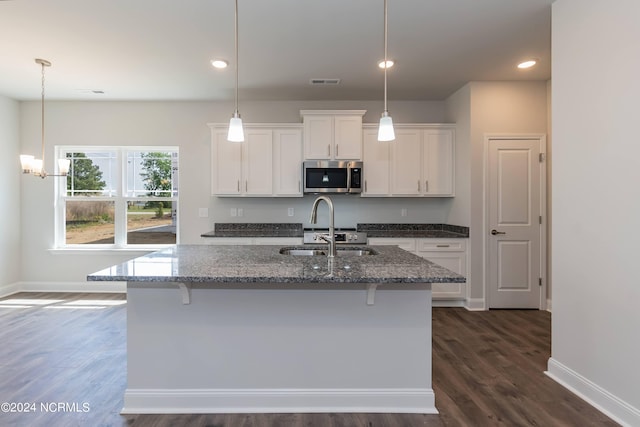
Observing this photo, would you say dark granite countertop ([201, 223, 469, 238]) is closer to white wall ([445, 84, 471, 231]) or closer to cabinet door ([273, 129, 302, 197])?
white wall ([445, 84, 471, 231])

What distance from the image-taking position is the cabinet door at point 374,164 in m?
4.21

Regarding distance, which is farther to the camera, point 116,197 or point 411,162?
point 116,197

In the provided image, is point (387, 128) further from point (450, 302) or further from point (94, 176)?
point (94, 176)

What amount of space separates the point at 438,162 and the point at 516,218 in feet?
3.74

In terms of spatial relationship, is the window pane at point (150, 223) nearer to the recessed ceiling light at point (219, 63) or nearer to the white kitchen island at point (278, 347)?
the recessed ceiling light at point (219, 63)

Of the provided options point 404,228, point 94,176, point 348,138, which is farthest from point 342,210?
point 94,176

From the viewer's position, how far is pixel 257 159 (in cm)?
421

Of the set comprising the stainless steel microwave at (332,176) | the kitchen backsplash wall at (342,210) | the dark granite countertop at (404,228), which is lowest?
the dark granite countertop at (404,228)

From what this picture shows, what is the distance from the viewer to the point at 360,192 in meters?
4.17

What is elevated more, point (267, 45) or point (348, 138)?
point (267, 45)

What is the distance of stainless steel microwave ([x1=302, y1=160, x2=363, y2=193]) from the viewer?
4.07 m

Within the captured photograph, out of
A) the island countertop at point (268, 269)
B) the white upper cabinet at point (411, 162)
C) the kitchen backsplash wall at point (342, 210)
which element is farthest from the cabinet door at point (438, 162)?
the island countertop at point (268, 269)

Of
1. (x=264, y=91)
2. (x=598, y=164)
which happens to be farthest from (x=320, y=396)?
(x=264, y=91)

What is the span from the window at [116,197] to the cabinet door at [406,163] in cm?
309
